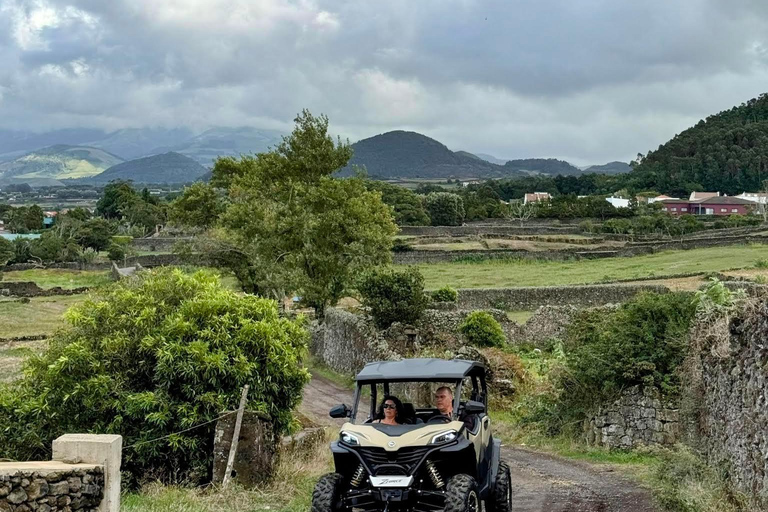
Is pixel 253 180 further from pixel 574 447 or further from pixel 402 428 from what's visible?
pixel 402 428

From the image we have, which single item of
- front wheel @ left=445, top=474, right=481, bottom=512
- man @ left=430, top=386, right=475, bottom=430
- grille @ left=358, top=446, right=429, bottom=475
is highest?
man @ left=430, top=386, right=475, bottom=430

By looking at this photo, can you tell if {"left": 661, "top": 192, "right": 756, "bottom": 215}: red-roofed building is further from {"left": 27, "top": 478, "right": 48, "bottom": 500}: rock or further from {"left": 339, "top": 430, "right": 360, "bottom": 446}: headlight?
{"left": 27, "top": 478, "right": 48, "bottom": 500}: rock

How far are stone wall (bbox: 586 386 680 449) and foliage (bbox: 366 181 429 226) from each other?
96.1 metres

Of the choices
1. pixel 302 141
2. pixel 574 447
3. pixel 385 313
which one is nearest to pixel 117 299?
pixel 574 447

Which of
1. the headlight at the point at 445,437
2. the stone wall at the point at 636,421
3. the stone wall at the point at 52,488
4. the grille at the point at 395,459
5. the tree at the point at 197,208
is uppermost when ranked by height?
the tree at the point at 197,208

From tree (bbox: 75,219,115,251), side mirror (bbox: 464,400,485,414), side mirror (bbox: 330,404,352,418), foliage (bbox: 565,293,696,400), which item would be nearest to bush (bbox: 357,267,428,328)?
foliage (bbox: 565,293,696,400)

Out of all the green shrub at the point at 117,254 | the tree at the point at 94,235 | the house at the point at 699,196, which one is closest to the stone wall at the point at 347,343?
the green shrub at the point at 117,254

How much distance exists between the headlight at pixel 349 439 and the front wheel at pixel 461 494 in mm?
1102

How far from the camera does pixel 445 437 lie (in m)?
9.18

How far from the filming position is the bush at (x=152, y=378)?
14.6 m

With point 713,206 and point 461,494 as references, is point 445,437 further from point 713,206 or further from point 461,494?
point 713,206

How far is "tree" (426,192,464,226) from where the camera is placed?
121 metres

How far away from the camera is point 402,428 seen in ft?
30.8

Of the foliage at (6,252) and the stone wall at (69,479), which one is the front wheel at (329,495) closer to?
the stone wall at (69,479)
